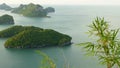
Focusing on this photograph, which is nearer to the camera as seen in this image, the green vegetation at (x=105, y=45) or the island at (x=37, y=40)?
the green vegetation at (x=105, y=45)

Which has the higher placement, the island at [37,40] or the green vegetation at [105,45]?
the green vegetation at [105,45]

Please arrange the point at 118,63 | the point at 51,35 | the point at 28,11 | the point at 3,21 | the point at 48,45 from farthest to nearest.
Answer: the point at 28,11 → the point at 3,21 → the point at 51,35 → the point at 48,45 → the point at 118,63

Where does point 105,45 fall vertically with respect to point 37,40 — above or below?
above

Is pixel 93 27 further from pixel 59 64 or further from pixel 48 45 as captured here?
pixel 48 45

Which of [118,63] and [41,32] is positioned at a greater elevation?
[118,63]

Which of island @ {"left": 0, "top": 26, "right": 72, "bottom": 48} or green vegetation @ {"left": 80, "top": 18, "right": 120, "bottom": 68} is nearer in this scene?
green vegetation @ {"left": 80, "top": 18, "right": 120, "bottom": 68}

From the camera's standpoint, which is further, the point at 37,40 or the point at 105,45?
the point at 37,40

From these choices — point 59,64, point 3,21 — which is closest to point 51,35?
point 59,64

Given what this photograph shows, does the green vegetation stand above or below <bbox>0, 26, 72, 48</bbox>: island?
above
